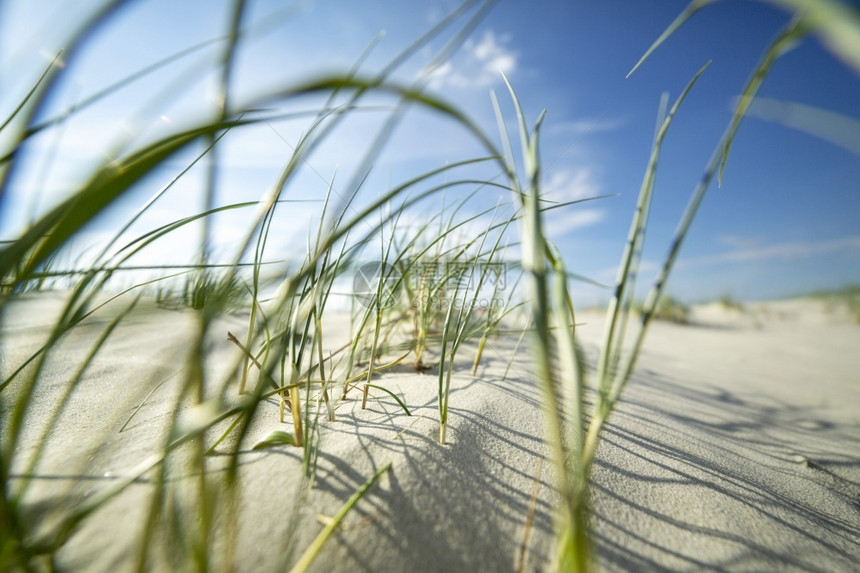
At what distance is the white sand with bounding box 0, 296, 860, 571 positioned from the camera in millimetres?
509

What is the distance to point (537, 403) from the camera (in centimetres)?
104

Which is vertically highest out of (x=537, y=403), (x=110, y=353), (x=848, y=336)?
(x=848, y=336)

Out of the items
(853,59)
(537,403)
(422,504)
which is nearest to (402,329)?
(537,403)

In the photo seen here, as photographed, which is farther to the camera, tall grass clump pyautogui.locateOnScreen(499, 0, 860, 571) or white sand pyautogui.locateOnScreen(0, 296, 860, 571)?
white sand pyautogui.locateOnScreen(0, 296, 860, 571)

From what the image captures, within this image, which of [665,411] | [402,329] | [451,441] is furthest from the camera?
[402,329]

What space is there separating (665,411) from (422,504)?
1131 mm

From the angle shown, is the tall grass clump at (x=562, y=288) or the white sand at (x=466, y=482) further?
the white sand at (x=466, y=482)

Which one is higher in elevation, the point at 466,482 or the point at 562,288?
the point at 562,288

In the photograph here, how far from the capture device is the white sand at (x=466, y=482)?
51 cm

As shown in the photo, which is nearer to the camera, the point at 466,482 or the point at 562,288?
the point at 562,288

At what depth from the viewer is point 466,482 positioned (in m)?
0.64

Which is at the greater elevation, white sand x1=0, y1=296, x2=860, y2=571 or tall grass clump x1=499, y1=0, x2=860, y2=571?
tall grass clump x1=499, y1=0, x2=860, y2=571

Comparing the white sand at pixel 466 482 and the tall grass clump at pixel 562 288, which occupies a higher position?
the tall grass clump at pixel 562 288

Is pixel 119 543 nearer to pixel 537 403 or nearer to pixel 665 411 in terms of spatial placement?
pixel 537 403
